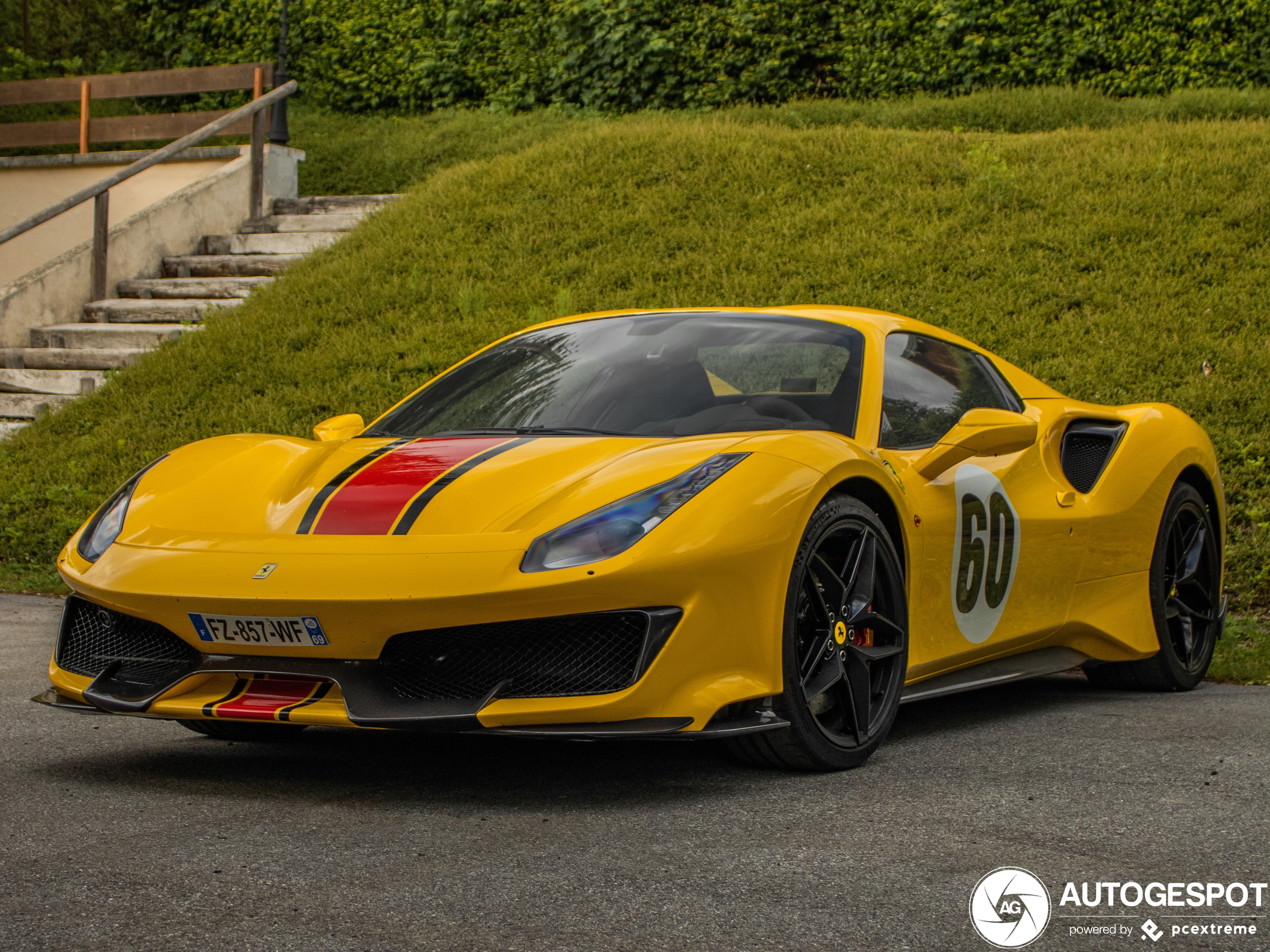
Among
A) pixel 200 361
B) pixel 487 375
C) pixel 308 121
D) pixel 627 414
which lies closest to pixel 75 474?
Result: pixel 200 361

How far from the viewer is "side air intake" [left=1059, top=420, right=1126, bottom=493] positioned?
15.8 ft

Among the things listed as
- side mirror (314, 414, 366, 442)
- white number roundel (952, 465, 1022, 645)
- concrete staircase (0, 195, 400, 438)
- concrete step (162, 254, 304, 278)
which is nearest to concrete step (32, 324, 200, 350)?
concrete staircase (0, 195, 400, 438)

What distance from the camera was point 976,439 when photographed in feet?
13.4

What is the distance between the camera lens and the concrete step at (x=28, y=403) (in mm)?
10258

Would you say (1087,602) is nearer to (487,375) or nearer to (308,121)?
(487,375)

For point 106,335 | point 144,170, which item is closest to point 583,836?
point 106,335

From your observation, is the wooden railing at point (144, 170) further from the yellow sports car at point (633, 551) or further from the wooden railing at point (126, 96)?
the yellow sports car at point (633, 551)

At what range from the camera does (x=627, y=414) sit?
4.08 meters

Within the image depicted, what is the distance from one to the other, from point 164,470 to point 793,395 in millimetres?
1851

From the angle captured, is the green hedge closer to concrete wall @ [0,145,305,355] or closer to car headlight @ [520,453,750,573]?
concrete wall @ [0,145,305,355]

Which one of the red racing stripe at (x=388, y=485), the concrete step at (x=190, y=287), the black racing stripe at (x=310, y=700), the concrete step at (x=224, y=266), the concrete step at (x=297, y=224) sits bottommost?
the concrete step at (x=190, y=287)

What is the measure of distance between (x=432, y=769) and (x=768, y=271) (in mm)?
6896

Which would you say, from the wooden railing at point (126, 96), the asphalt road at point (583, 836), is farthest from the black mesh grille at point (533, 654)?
the wooden railing at point (126, 96)

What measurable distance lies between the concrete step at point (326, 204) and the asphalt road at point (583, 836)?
949cm
